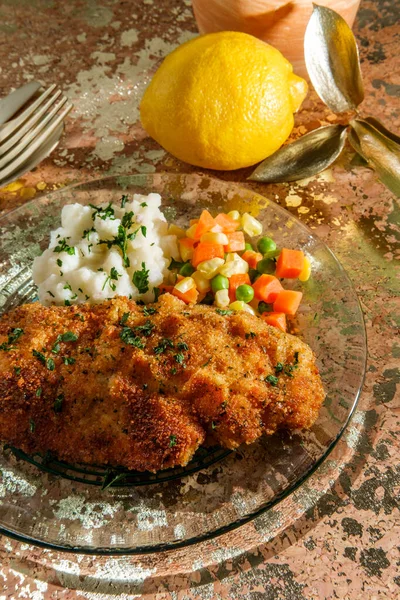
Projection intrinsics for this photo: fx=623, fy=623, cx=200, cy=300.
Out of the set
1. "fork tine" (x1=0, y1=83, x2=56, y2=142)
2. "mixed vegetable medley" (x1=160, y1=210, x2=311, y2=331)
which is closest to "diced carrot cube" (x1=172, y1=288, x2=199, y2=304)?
"mixed vegetable medley" (x1=160, y1=210, x2=311, y2=331)

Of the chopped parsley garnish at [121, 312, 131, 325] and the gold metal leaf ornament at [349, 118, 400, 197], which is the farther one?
the gold metal leaf ornament at [349, 118, 400, 197]

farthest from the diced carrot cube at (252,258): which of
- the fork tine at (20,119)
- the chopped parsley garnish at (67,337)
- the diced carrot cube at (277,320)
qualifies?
the fork tine at (20,119)

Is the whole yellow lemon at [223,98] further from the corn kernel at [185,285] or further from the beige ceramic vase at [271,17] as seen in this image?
the corn kernel at [185,285]

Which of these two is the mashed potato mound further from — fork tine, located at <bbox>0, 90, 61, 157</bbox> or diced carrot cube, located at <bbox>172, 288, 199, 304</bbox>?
fork tine, located at <bbox>0, 90, 61, 157</bbox>

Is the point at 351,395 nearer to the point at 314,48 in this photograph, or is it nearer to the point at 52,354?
the point at 52,354

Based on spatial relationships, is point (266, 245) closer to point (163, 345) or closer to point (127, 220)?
point (127, 220)

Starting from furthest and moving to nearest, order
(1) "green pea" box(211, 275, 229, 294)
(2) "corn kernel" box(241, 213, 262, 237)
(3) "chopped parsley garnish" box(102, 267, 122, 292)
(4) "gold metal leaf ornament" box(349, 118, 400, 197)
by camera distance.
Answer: (4) "gold metal leaf ornament" box(349, 118, 400, 197), (2) "corn kernel" box(241, 213, 262, 237), (1) "green pea" box(211, 275, 229, 294), (3) "chopped parsley garnish" box(102, 267, 122, 292)
